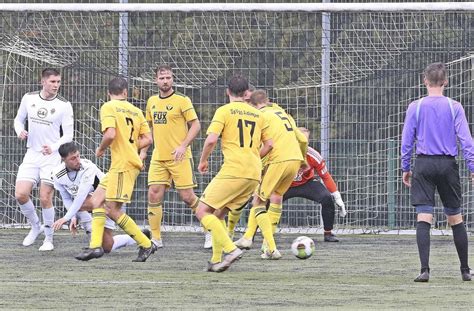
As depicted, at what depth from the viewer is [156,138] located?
13852mm

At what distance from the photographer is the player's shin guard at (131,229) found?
12352mm

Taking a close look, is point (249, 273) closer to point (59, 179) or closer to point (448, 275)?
point (448, 275)

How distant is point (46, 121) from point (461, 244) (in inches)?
212

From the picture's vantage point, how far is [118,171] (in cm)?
1246

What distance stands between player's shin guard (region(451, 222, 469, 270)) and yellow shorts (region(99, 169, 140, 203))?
3262mm

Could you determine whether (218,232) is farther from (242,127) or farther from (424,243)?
(424,243)

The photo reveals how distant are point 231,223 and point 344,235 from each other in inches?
132

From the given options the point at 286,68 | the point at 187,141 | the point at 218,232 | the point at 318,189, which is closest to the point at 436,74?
the point at 218,232

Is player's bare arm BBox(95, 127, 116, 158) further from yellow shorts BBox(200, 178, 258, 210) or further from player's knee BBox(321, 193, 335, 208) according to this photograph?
player's knee BBox(321, 193, 335, 208)

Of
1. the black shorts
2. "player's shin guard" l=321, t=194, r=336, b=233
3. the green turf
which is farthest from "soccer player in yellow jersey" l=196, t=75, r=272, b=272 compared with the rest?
"player's shin guard" l=321, t=194, r=336, b=233

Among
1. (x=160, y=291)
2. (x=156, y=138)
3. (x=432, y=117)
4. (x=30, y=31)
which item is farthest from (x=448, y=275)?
(x=30, y=31)

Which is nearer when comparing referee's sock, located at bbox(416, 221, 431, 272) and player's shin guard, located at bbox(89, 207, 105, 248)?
referee's sock, located at bbox(416, 221, 431, 272)

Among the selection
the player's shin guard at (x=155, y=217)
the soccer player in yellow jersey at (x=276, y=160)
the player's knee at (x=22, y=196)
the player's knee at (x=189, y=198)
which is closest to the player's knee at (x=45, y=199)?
the player's knee at (x=22, y=196)

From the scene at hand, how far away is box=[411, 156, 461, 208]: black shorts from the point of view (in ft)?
35.1
